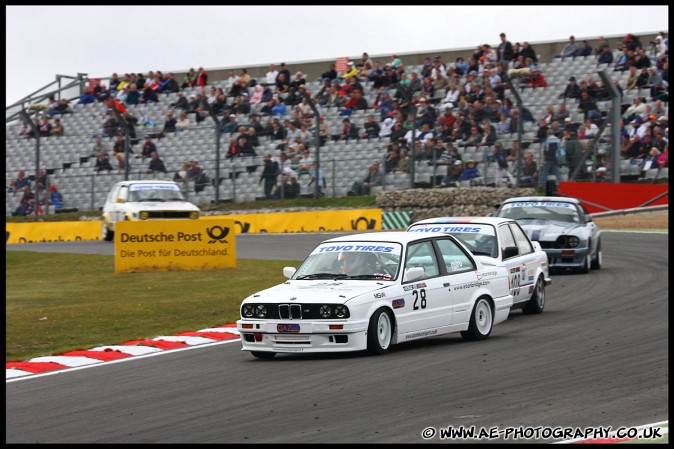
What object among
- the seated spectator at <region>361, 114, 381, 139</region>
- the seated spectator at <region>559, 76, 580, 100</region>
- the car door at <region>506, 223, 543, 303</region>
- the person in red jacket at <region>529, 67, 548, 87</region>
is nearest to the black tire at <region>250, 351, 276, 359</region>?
the car door at <region>506, 223, 543, 303</region>

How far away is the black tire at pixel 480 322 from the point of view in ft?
41.7

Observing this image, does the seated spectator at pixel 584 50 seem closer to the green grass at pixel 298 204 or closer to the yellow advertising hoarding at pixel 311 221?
the green grass at pixel 298 204

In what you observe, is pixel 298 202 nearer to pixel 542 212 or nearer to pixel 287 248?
pixel 287 248

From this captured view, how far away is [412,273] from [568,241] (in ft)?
29.8

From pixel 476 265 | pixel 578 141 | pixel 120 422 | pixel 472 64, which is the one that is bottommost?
pixel 120 422

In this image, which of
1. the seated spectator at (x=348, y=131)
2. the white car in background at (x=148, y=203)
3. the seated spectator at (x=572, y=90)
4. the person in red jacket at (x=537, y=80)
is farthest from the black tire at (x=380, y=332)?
the seated spectator at (x=348, y=131)

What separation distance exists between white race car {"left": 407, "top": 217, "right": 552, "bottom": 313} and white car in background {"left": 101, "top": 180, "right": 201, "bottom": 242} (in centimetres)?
1469

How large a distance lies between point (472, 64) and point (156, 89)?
13.4 m

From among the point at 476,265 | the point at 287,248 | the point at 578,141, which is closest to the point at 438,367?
the point at 476,265

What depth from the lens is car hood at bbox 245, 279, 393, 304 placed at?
11320 mm

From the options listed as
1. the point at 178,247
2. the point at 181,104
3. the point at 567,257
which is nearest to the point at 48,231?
the point at 181,104

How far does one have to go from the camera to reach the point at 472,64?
113 ft

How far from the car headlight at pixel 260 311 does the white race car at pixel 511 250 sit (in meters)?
4.12

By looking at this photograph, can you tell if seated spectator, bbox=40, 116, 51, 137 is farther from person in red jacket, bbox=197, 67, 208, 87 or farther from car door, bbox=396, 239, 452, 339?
car door, bbox=396, 239, 452, 339
